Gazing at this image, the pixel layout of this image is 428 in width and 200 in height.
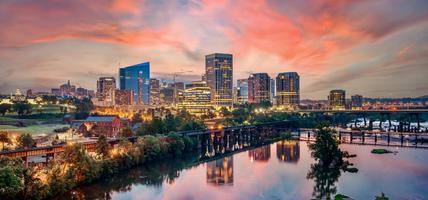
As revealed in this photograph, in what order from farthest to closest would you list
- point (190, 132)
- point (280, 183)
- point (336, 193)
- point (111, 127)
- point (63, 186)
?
1. point (111, 127)
2. point (190, 132)
3. point (280, 183)
4. point (336, 193)
5. point (63, 186)

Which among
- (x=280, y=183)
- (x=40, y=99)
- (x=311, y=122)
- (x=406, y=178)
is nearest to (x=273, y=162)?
(x=280, y=183)

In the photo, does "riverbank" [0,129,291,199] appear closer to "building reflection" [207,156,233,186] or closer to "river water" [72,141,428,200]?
"river water" [72,141,428,200]

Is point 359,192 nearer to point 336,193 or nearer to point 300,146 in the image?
point 336,193

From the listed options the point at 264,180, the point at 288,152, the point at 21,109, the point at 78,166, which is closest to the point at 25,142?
the point at 78,166

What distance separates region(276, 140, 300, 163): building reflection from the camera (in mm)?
66162

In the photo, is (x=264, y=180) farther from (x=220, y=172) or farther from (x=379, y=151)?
(x=379, y=151)

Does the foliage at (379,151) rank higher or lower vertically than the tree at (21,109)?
lower

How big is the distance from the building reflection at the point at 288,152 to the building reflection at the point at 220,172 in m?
10.1

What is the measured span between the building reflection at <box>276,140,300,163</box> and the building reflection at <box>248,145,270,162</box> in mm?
2199

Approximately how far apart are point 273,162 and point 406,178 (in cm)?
2201

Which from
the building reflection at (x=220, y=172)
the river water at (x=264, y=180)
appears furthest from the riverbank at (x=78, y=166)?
the building reflection at (x=220, y=172)

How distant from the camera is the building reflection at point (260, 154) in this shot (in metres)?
68.0

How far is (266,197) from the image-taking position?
129 feet

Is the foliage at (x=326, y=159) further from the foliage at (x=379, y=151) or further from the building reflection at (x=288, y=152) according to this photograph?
the foliage at (x=379, y=151)
